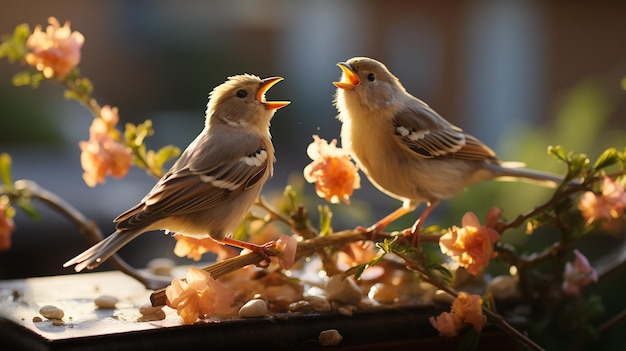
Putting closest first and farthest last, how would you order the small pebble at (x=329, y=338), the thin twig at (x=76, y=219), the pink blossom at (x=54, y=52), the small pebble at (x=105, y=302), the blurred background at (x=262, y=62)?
1. the small pebble at (x=329, y=338)
2. the small pebble at (x=105, y=302)
3. the pink blossom at (x=54, y=52)
4. the thin twig at (x=76, y=219)
5. the blurred background at (x=262, y=62)

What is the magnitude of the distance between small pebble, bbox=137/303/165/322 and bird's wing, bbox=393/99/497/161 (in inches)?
22.9

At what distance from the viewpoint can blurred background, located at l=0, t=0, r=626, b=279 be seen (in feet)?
13.2

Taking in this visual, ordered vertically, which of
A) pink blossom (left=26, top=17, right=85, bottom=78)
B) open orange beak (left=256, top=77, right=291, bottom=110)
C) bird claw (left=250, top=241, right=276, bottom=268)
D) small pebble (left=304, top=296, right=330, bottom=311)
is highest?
pink blossom (left=26, top=17, right=85, bottom=78)

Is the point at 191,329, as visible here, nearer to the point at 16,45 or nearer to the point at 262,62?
the point at 16,45

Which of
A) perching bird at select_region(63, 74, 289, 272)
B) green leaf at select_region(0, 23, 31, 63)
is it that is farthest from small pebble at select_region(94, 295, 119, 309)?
green leaf at select_region(0, 23, 31, 63)

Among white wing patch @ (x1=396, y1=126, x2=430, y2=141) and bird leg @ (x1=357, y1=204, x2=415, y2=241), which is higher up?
white wing patch @ (x1=396, y1=126, x2=430, y2=141)

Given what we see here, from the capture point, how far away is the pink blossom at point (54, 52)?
1.53 m

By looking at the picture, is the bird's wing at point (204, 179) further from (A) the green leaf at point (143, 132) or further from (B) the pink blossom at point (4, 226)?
(B) the pink blossom at point (4, 226)

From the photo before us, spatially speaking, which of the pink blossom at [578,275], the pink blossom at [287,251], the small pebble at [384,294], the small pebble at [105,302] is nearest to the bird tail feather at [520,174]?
the pink blossom at [578,275]

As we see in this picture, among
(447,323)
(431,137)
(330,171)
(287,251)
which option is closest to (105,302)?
(287,251)

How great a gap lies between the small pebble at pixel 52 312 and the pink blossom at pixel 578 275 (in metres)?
0.94

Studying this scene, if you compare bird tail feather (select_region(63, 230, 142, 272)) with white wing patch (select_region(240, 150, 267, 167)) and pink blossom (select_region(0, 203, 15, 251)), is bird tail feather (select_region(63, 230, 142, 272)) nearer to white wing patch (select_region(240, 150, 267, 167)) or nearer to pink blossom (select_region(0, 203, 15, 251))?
white wing patch (select_region(240, 150, 267, 167))

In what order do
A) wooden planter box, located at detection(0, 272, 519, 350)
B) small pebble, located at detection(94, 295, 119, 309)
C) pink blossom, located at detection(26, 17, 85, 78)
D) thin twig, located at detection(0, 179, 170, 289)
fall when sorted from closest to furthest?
wooden planter box, located at detection(0, 272, 519, 350) → small pebble, located at detection(94, 295, 119, 309) → pink blossom, located at detection(26, 17, 85, 78) → thin twig, located at detection(0, 179, 170, 289)

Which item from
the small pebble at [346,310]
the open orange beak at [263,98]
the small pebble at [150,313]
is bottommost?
the small pebble at [346,310]
